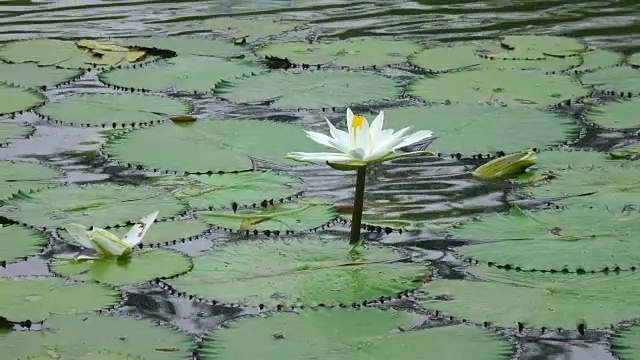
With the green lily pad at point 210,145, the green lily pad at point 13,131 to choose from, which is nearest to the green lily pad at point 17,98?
the green lily pad at point 13,131

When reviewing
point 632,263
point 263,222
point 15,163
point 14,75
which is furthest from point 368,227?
point 14,75

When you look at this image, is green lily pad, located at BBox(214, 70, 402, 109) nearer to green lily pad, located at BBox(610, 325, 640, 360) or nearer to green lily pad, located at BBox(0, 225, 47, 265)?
green lily pad, located at BBox(0, 225, 47, 265)

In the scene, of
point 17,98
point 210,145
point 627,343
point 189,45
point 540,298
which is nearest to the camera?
point 627,343

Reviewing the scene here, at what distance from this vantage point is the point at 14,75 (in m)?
4.68

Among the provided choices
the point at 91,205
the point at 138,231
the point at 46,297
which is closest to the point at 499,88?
the point at 91,205

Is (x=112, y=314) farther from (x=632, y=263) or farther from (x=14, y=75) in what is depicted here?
(x=14, y=75)

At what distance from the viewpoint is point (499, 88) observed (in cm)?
433

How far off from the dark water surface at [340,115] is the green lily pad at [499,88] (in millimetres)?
461

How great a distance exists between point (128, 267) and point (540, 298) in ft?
3.22

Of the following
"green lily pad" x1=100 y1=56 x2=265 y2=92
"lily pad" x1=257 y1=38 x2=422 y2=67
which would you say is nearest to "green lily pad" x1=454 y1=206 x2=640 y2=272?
"green lily pad" x1=100 y1=56 x2=265 y2=92

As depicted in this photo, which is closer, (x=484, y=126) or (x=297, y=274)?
(x=297, y=274)

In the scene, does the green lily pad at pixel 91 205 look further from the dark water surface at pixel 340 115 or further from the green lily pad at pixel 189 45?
the green lily pad at pixel 189 45

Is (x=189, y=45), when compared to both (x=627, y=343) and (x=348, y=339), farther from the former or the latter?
(x=627, y=343)

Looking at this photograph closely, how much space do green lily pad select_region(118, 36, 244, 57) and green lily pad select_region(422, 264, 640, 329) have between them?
258 cm
